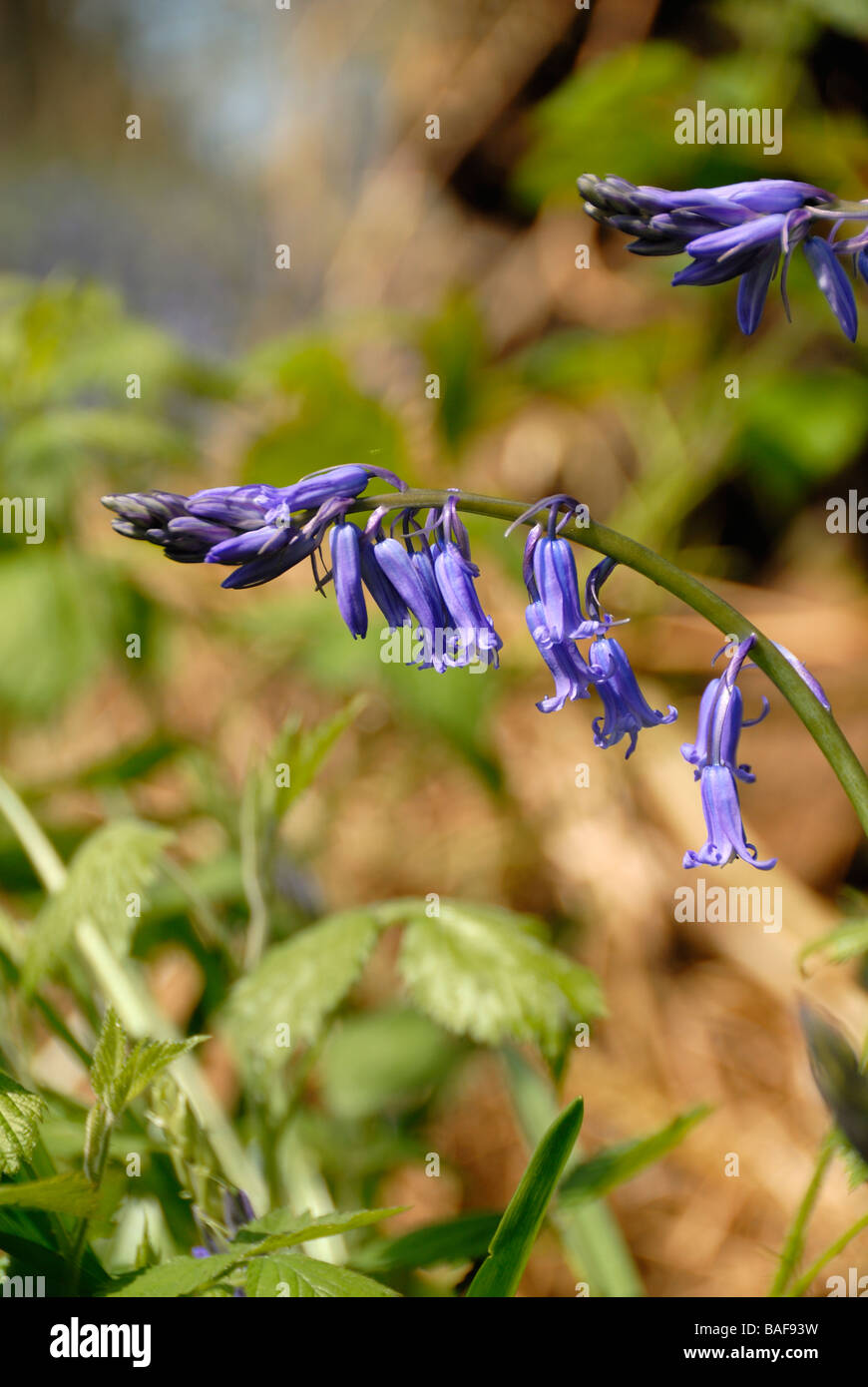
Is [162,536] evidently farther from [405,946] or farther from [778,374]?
[778,374]

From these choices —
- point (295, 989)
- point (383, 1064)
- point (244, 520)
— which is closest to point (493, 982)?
point (295, 989)

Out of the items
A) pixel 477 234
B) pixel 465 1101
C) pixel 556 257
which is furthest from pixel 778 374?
pixel 465 1101

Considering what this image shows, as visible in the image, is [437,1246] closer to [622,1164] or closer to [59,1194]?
[622,1164]

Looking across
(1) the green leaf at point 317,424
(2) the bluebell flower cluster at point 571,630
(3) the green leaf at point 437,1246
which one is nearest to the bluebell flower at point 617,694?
(2) the bluebell flower cluster at point 571,630

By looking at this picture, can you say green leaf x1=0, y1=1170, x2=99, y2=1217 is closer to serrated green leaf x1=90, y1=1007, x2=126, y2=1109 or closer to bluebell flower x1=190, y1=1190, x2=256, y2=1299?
serrated green leaf x1=90, y1=1007, x2=126, y2=1109

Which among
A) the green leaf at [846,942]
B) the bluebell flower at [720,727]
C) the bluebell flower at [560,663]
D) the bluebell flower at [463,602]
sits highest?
the bluebell flower at [463,602]

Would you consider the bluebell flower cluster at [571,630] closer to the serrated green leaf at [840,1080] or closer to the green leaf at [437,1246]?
the serrated green leaf at [840,1080]
